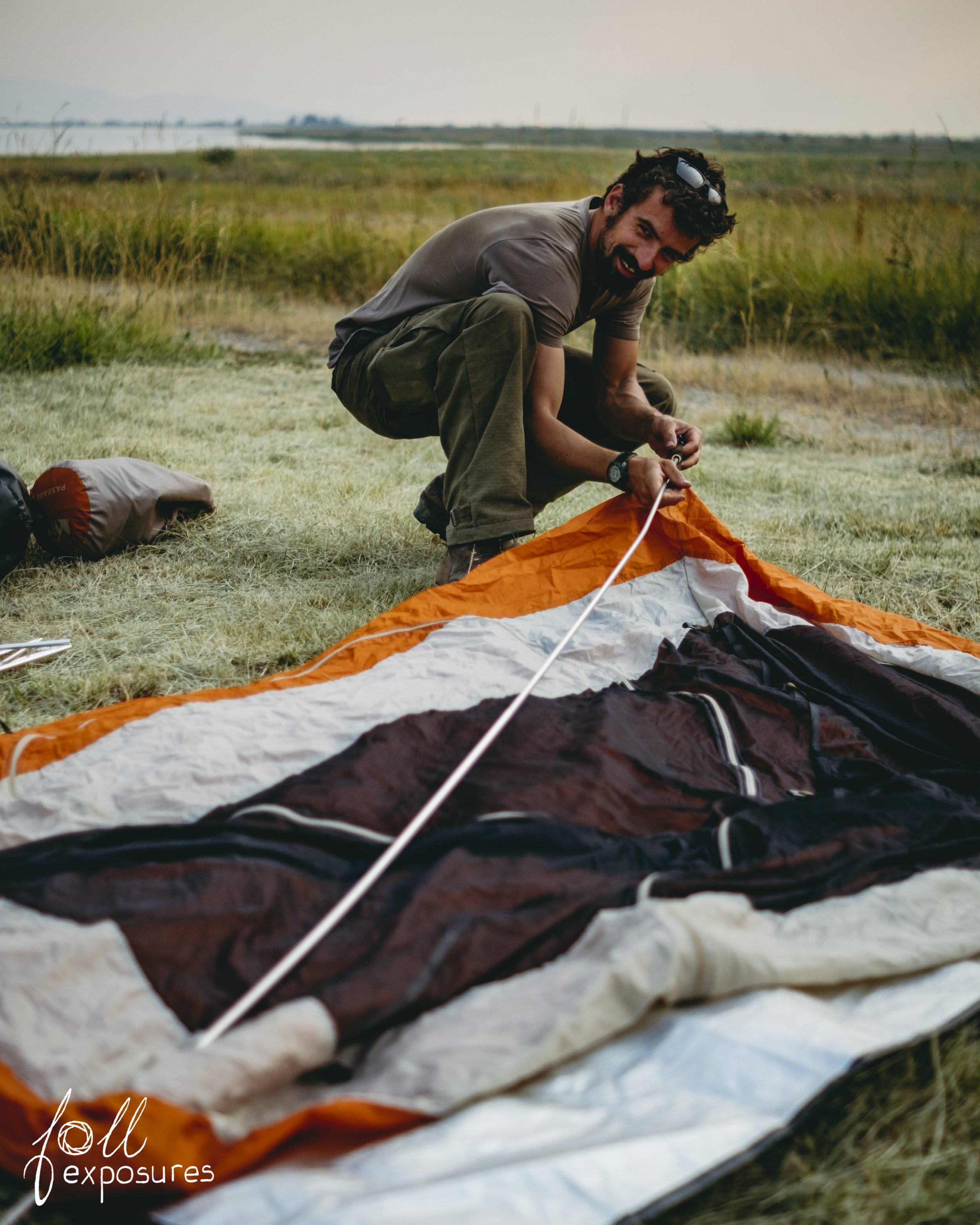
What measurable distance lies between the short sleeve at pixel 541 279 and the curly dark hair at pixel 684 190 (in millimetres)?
211

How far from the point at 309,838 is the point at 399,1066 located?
376mm

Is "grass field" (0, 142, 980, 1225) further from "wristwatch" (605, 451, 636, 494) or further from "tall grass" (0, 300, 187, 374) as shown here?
"wristwatch" (605, 451, 636, 494)

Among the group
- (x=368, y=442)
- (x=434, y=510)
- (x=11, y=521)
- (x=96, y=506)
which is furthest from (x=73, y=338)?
(x=434, y=510)

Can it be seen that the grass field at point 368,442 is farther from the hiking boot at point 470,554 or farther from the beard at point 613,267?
the beard at point 613,267

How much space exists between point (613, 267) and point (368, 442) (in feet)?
7.28

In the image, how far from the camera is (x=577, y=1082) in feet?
3.00

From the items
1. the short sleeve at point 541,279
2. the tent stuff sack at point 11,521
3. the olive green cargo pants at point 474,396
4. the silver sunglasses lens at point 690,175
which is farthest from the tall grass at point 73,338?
the silver sunglasses lens at point 690,175

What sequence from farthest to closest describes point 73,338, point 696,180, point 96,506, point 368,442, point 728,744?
point 73,338
point 368,442
point 96,506
point 696,180
point 728,744

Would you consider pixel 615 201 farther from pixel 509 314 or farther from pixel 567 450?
pixel 567 450

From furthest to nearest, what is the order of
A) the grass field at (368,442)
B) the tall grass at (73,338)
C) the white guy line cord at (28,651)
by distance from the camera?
the tall grass at (73,338) < the white guy line cord at (28,651) < the grass field at (368,442)

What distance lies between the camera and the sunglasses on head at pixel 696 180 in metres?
2.09

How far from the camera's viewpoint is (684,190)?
210 cm

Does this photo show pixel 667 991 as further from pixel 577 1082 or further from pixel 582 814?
pixel 582 814

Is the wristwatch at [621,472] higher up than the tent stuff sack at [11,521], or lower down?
higher up
